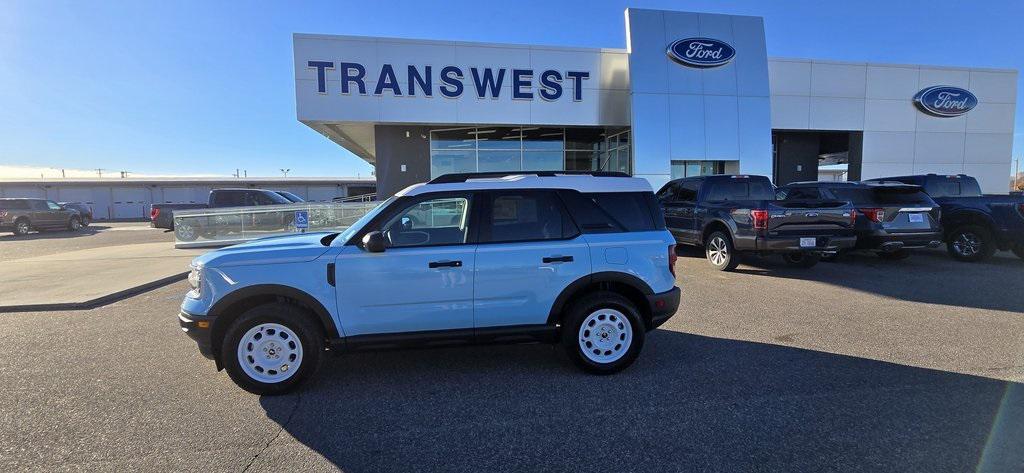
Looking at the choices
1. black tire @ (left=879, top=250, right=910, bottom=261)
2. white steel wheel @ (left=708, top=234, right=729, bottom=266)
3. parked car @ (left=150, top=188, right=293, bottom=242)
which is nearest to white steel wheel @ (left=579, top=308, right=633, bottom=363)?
white steel wheel @ (left=708, top=234, right=729, bottom=266)

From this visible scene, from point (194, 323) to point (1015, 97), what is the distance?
29.4 metres

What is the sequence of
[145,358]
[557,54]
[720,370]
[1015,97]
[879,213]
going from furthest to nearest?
[1015,97] < [557,54] < [879,213] < [145,358] < [720,370]

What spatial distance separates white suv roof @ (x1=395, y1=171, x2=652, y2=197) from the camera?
4.05 meters

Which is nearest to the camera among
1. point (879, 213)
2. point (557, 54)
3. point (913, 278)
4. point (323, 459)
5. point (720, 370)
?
point (323, 459)

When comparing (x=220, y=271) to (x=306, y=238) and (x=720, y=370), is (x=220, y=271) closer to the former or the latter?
(x=306, y=238)

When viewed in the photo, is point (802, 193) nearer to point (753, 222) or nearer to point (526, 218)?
point (753, 222)

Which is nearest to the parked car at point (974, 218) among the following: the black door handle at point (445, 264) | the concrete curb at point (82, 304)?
the black door handle at point (445, 264)

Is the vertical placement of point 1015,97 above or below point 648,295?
above

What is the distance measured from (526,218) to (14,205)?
2902cm

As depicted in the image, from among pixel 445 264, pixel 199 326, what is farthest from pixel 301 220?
pixel 445 264

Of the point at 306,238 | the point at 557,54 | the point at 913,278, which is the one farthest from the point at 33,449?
the point at 557,54

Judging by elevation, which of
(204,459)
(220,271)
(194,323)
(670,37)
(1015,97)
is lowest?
(204,459)

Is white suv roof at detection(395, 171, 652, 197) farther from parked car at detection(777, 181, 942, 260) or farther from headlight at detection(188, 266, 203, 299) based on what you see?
parked car at detection(777, 181, 942, 260)

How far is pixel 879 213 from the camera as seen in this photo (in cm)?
888
